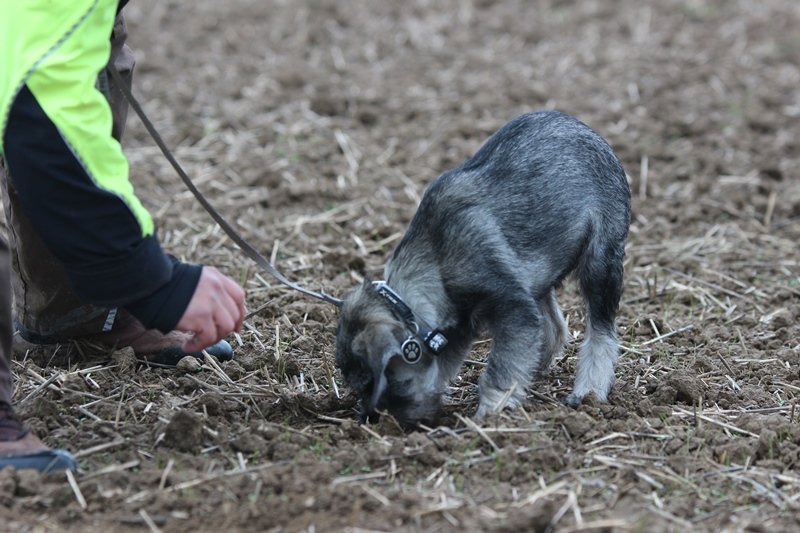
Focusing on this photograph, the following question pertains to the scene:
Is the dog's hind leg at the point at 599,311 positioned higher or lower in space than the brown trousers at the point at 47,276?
lower

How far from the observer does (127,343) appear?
17.9 feet

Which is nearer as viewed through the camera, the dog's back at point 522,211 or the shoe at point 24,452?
the shoe at point 24,452

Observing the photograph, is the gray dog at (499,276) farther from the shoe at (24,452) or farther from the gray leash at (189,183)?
the shoe at (24,452)

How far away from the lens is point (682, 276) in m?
6.65

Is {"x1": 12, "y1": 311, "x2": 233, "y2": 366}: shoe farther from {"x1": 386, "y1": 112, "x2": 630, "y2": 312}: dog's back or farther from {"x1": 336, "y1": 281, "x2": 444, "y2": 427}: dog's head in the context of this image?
{"x1": 386, "y1": 112, "x2": 630, "y2": 312}: dog's back

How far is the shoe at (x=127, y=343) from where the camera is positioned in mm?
5387

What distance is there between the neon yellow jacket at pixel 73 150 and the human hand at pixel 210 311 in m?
0.16

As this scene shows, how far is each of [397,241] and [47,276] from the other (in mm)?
2529

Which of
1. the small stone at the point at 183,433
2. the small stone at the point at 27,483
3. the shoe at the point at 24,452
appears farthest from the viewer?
the small stone at the point at 183,433

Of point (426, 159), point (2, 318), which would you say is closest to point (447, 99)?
point (426, 159)

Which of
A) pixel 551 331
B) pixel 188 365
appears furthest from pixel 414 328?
pixel 188 365

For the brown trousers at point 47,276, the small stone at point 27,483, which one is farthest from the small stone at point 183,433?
the brown trousers at point 47,276

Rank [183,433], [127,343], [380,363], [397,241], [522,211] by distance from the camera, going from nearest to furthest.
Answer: [183,433] < [380,363] < [522,211] < [127,343] < [397,241]

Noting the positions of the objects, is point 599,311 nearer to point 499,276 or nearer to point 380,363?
point 499,276
